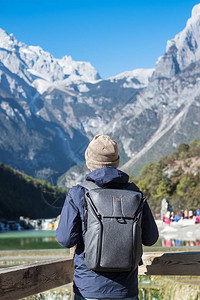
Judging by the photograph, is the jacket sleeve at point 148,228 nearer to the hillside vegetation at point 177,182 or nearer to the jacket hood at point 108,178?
the jacket hood at point 108,178

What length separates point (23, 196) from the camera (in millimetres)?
178375

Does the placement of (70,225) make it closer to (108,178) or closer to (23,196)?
(108,178)

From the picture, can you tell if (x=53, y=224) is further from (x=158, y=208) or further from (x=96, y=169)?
(x=96, y=169)

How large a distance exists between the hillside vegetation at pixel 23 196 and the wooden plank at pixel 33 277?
16022 centimetres

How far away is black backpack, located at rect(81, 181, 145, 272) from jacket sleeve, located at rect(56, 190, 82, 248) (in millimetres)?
186

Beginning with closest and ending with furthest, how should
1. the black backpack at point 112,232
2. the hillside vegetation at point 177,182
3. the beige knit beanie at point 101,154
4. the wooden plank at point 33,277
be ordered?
1. the black backpack at point 112,232
2. the wooden plank at point 33,277
3. the beige knit beanie at point 101,154
4. the hillside vegetation at point 177,182

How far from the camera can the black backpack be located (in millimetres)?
3602

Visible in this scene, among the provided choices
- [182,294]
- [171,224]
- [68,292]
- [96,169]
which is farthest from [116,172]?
[171,224]

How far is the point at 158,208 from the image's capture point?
100562 mm

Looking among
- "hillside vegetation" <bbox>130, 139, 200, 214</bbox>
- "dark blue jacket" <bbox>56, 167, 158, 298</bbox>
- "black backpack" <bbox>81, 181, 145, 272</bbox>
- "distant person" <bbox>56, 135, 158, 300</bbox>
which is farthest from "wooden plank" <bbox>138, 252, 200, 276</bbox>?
"hillside vegetation" <bbox>130, 139, 200, 214</bbox>

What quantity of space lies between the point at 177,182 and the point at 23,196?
88.0 m

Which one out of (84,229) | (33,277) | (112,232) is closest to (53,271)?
(33,277)

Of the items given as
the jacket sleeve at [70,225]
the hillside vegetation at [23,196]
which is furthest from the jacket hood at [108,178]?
the hillside vegetation at [23,196]

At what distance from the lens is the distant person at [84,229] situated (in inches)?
147
